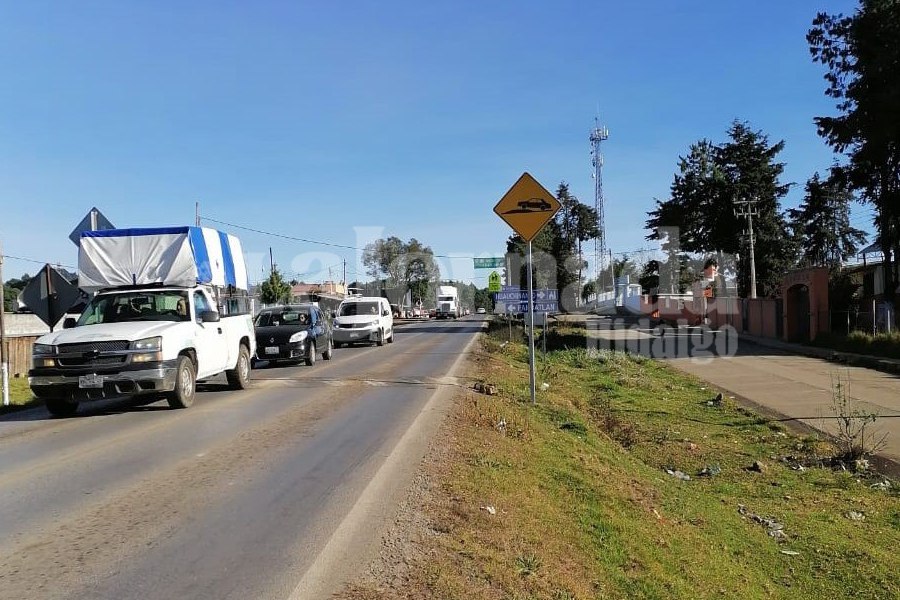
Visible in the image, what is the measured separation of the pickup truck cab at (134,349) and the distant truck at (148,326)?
0.01m

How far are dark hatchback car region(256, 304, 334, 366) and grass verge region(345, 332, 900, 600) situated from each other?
839cm

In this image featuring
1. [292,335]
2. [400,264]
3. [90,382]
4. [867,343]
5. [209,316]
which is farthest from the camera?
[400,264]

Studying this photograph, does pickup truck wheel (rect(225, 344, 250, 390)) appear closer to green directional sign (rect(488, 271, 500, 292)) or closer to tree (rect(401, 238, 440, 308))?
green directional sign (rect(488, 271, 500, 292))

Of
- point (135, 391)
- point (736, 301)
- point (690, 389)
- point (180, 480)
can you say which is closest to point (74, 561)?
point (180, 480)

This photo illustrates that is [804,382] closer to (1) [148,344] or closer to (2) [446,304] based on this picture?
(1) [148,344]

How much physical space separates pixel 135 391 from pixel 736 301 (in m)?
37.3

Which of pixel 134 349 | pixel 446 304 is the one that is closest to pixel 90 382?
pixel 134 349

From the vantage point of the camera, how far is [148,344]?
10172mm

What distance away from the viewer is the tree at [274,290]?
56.7 metres

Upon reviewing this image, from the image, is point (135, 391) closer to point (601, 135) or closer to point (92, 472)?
point (92, 472)

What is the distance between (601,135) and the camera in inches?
2709

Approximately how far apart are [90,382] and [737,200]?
5025 cm

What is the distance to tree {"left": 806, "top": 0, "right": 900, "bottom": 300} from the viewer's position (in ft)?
87.1

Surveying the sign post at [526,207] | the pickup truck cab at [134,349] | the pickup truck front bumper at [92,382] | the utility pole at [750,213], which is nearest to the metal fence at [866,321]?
the utility pole at [750,213]
